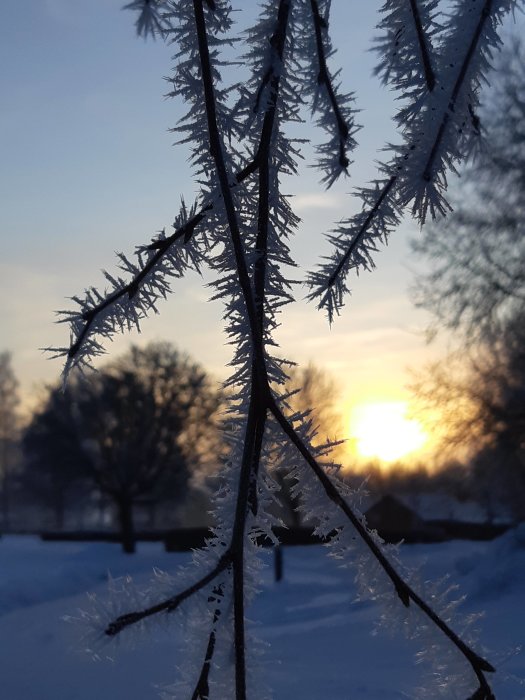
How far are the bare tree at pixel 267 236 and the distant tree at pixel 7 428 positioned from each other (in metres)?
40.8

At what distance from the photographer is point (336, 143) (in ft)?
3.66

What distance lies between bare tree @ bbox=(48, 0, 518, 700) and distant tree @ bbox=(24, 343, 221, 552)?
18.3 meters

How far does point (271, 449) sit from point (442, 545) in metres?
17.7

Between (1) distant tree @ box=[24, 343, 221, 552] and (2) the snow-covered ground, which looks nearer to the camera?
(2) the snow-covered ground

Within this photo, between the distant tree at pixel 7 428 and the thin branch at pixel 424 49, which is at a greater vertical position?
the distant tree at pixel 7 428

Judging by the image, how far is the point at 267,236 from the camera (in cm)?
101

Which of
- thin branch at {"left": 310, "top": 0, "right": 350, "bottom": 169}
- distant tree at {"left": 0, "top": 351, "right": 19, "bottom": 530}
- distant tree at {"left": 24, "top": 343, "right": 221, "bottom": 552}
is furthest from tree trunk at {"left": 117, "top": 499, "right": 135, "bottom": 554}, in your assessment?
distant tree at {"left": 0, "top": 351, "right": 19, "bottom": 530}

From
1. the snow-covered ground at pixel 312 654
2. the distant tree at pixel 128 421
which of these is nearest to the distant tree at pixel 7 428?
the distant tree at pixel 128 421

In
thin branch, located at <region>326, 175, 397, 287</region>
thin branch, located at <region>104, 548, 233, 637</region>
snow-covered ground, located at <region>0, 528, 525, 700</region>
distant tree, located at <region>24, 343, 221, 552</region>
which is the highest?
distant tree, located at <region>24, 343, 221, 552</region>

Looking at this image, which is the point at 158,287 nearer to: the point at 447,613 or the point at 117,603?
the point at 117,603

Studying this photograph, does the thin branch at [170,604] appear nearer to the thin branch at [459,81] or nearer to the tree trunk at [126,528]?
the thin branch at [459,81]

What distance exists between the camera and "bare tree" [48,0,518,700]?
2.90ft

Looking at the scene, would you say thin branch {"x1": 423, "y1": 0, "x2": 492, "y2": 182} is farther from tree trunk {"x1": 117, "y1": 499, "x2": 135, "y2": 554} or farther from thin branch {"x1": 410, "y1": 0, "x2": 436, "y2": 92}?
tree trunk {"x1": 117, "y1": 499, "x2": 135, "y2": 554}

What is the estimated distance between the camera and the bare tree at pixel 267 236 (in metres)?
0.88
